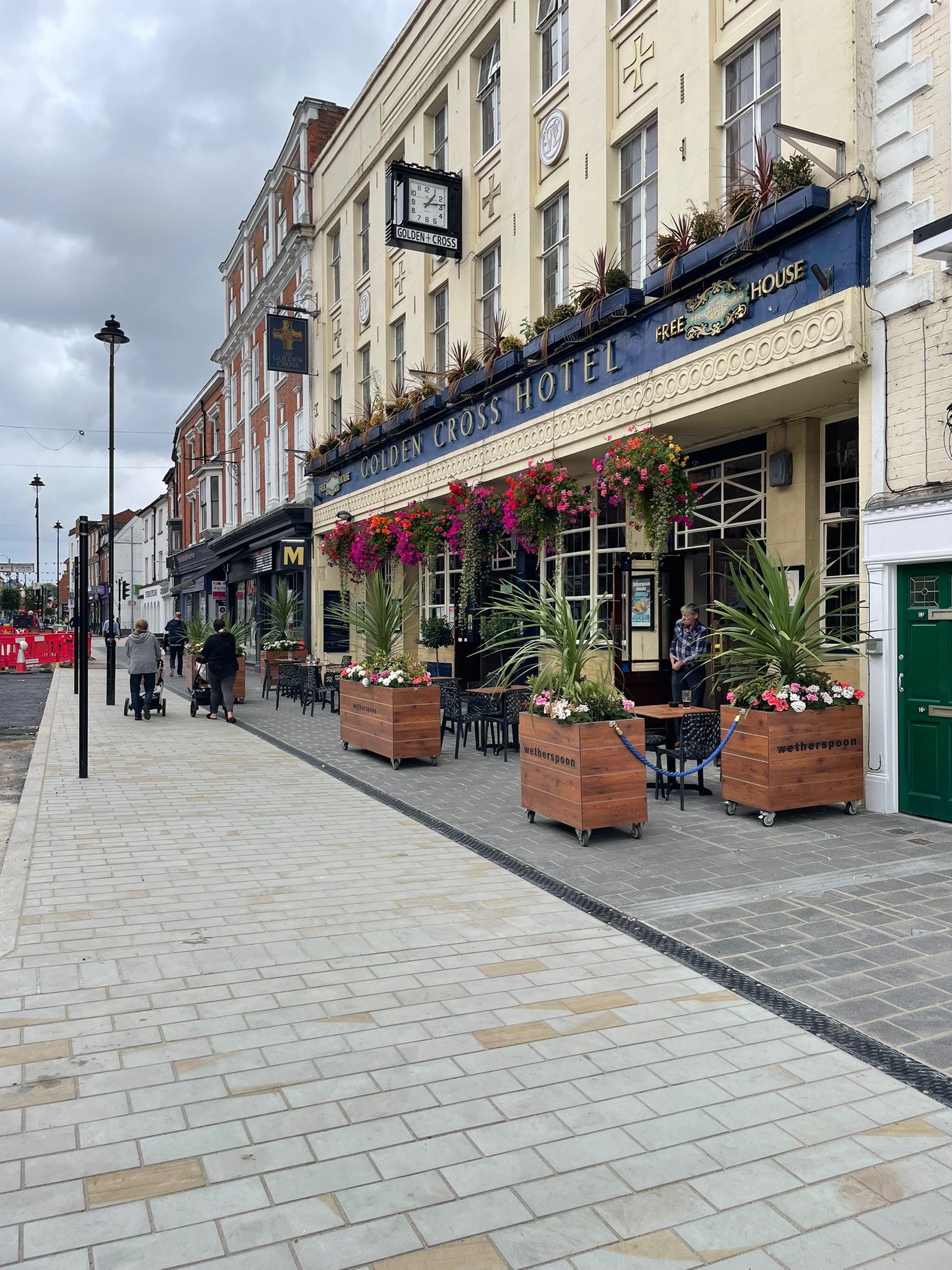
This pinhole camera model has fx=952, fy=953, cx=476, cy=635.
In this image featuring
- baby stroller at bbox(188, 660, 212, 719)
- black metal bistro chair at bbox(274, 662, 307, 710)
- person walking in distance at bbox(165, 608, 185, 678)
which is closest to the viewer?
baby stroller at bbox(188, 660, 212, 719)

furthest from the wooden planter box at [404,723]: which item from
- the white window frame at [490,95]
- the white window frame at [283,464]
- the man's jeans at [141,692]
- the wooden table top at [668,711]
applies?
the white window frame at [283,464]

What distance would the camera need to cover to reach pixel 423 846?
24.1 ft

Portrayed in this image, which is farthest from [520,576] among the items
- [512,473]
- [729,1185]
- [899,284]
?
[729,1185]

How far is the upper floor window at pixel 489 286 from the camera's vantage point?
1631cm

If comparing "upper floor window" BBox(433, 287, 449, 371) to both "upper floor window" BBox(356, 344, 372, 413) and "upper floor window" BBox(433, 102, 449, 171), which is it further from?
"upper floor window" BBox(356, 344, 372, 413)

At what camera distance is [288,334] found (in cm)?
2491

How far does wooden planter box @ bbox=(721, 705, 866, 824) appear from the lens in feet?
25.4

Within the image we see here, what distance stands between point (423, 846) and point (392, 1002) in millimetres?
3063

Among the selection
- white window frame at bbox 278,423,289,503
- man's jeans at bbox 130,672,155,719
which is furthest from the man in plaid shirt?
white window frame at bbox 278,423,289,503

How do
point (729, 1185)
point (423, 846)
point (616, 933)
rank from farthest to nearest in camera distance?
point (423, 846), point (616, 933), point (729, 1185)

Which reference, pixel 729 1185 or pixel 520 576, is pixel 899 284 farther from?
pixel 520 576

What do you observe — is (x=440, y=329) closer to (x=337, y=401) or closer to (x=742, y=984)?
(x=337, y=401)

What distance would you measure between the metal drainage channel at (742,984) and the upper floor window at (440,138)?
15.5 metres

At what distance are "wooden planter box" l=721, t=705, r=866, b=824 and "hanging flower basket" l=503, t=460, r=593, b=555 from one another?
16.5 ft
